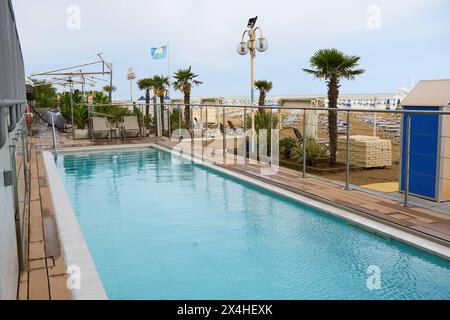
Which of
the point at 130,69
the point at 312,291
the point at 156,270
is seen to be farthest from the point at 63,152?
the point at 130,69

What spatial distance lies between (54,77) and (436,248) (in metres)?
13.9

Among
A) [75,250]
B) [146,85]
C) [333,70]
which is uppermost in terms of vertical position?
[146,85]

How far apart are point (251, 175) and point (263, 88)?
1155 cm

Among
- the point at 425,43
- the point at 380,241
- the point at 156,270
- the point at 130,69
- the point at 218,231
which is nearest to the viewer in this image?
the point at 156,270

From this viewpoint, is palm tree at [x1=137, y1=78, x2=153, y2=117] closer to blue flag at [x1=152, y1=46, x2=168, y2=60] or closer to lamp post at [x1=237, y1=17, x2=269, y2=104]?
blue flag at [x1=152, y1=46, x2=168, y2=60]

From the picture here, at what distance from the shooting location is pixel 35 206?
4.66m

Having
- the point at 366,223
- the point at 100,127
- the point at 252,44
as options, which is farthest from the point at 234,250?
the point at 252,44

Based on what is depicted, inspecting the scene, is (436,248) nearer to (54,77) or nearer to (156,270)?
(156,270)

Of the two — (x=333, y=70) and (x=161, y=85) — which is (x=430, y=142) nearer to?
(x=333, y=70)

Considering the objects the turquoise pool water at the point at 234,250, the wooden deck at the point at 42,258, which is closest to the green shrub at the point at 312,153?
the turquoise pool water at the point at 234,250

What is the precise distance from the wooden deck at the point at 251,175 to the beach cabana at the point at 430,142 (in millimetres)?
425

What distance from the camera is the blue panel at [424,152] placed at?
4672mm

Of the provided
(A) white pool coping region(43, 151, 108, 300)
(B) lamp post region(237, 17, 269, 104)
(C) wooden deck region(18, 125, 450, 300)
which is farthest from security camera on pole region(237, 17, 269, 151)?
(A) white pool coping region(43, 151, 108, 300)

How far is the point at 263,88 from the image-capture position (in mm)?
17609
